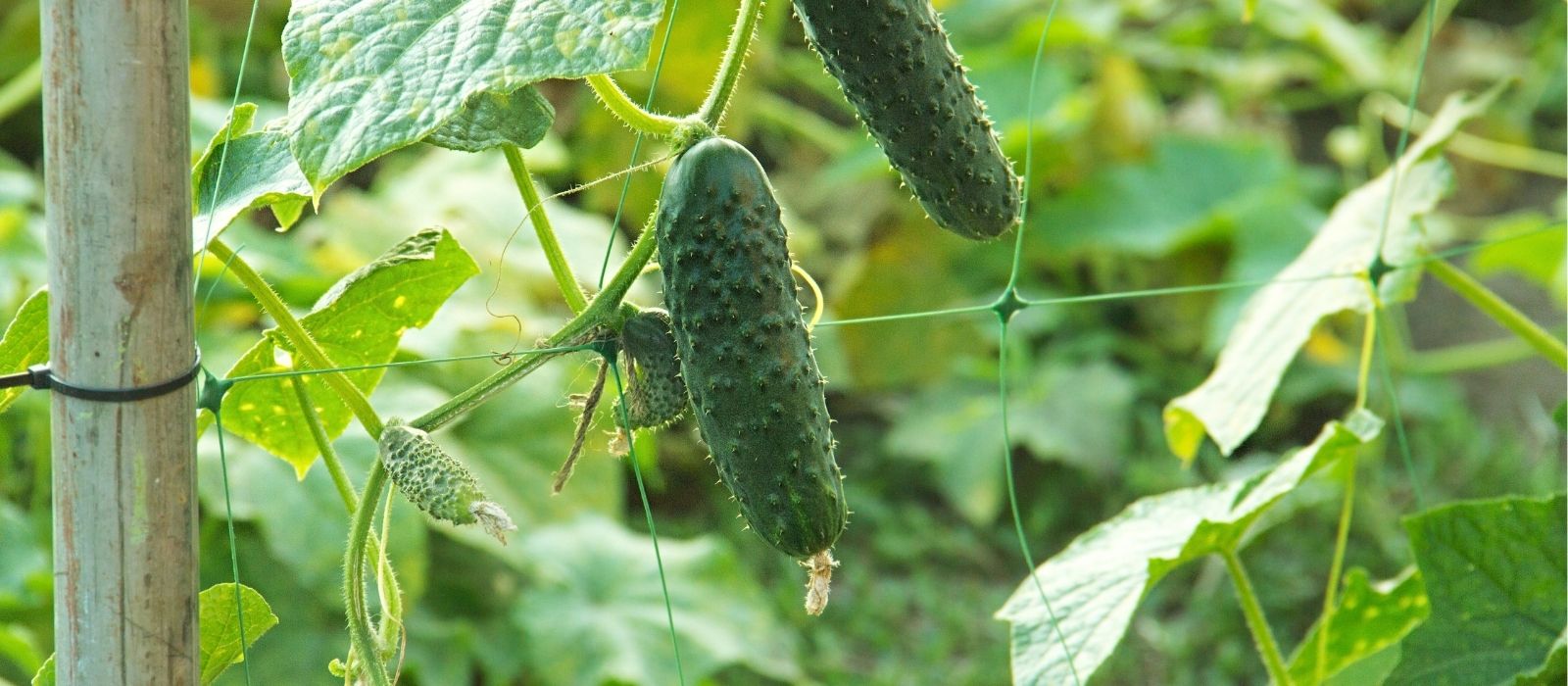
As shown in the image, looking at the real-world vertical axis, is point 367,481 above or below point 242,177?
below

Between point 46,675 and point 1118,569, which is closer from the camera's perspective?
point 46,675

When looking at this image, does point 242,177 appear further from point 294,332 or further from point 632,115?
point 632,115

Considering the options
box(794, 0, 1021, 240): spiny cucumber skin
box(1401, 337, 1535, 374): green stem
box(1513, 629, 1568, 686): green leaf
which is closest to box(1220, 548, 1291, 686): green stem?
box(1513, 629, 1568, 686): green leaf

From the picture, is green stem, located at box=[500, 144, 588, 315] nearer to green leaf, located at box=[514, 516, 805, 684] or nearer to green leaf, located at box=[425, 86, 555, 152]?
green leaf, located at box=[425, 86, 555, 152]

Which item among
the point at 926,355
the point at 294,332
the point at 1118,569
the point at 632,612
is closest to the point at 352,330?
the point at 294,332

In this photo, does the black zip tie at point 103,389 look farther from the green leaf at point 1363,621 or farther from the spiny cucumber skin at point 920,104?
the green leaf at point 1363,621

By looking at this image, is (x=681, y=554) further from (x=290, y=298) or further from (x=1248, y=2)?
(x=1248, y=2)

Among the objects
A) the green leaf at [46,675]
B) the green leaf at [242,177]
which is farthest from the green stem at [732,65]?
the green leaf at [46,675]
